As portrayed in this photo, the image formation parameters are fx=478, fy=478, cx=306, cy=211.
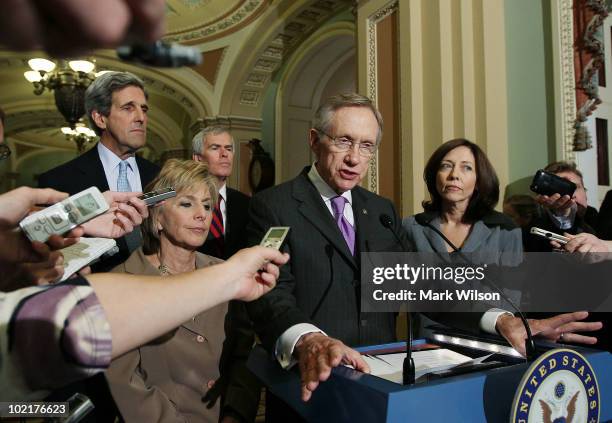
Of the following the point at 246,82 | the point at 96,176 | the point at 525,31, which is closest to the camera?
the point at 96,176

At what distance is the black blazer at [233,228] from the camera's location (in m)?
2.81

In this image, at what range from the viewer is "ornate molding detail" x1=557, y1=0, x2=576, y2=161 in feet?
9.61

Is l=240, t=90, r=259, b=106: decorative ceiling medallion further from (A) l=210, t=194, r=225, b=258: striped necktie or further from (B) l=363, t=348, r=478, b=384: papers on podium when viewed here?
(B) l=363, t=348, r=478, b=384: papers on podium

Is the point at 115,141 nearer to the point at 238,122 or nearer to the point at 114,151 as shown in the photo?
the point at 114,151

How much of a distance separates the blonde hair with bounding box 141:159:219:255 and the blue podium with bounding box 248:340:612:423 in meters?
1.06

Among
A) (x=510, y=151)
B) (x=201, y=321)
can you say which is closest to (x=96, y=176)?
(x=201, y=321)

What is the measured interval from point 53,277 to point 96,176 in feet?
4.04

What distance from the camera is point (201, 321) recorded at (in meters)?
1.67

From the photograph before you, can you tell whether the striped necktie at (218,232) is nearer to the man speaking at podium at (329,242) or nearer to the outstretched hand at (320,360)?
the man speaking at podium at (329,242)

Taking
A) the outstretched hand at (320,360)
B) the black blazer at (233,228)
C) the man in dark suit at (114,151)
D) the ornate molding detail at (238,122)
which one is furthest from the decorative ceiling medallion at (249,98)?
the outstretched hand at (320,360)

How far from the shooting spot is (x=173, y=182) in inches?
77.1

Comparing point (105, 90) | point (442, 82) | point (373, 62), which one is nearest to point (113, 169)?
point (105, 90)

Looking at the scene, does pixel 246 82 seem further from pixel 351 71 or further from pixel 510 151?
pixel 510 151

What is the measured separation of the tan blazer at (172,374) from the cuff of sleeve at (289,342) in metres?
0.56
